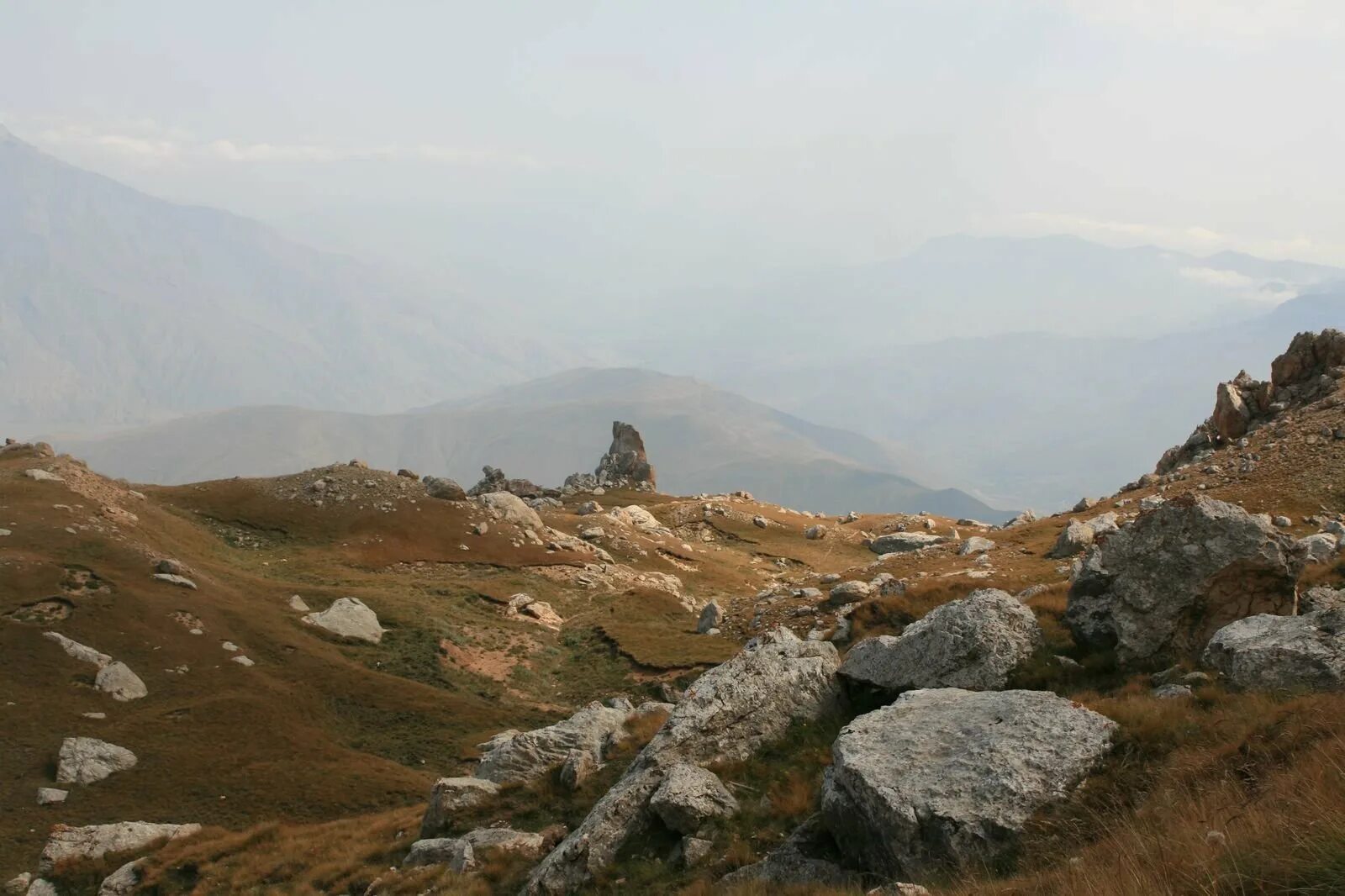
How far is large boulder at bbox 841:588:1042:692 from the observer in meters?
17.9

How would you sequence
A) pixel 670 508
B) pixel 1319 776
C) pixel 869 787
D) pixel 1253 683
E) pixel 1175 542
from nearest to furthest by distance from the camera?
pixel 1319 776 → pixel 869 787 → pixel 1253 683 → pixel 1175 542 → pixel 670 508

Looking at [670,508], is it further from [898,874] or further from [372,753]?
[898,874]

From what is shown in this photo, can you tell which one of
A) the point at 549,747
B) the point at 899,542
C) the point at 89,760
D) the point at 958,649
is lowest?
the point at 89,760

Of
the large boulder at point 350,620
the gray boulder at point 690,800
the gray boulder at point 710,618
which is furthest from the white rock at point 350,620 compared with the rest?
the gray boulder at point 690,800

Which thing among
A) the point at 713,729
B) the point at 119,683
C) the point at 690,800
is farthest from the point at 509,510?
the point at 690,800

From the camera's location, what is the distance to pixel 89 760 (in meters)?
31.5

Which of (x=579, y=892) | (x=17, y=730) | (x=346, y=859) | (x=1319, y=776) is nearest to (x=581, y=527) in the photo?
(x=17, y=730)

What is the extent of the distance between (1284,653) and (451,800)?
2173 centimetres

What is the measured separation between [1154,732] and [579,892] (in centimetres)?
1132

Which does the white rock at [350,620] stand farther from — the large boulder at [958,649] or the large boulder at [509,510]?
the large boulder at [958,649]

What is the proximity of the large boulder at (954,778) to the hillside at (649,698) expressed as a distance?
56mm

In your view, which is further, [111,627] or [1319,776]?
[111,627]

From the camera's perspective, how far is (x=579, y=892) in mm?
15344

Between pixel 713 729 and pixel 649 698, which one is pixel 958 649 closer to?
pixel 713 729
